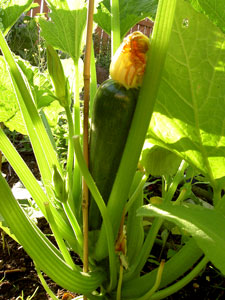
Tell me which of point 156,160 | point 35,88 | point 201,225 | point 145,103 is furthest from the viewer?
point 35,88

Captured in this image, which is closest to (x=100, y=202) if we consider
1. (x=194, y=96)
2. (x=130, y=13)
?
(x=194, y=96)

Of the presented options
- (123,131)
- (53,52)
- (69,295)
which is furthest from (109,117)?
(69,295)

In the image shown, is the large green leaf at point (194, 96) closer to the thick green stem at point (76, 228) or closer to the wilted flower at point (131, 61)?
the wilted flower at point (131, 61)

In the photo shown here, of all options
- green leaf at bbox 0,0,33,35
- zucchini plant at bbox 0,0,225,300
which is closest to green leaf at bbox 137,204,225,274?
zucchini plant at bbox 0,0,225,300

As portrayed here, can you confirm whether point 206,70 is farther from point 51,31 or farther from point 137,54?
point 51,31

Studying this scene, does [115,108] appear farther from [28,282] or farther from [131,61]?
[28,282]

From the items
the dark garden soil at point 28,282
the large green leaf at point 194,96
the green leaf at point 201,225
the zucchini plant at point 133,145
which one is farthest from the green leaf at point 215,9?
the dark garden soil at point 28,282

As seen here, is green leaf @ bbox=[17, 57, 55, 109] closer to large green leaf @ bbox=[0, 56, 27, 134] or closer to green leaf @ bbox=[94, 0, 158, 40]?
large green leaf @ bbox=[0, 56, 27, 134]
